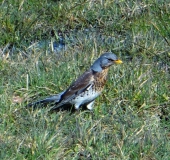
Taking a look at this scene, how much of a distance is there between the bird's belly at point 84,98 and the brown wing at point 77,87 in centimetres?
6

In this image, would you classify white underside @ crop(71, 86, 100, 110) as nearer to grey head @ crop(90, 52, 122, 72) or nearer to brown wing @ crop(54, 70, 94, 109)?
brown wing @ crop(54, 70, 94, 109)

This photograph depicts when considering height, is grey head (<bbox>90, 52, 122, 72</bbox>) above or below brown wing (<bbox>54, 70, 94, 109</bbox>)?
above

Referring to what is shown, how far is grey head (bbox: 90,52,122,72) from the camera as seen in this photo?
25.6 ft

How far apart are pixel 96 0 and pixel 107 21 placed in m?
0.41

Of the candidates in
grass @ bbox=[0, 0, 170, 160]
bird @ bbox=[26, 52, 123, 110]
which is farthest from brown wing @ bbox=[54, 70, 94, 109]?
grass @ bbox=[0, 0, 170, 160]

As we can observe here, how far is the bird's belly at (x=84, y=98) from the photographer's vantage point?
7715 mm

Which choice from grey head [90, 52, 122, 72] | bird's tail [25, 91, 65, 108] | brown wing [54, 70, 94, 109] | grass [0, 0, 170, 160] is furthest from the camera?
grey head [90, 52, 122, 72]

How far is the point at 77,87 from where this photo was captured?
772cm

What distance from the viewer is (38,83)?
26.1 feet

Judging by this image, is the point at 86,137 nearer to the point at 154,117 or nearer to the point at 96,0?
the point at 154,117

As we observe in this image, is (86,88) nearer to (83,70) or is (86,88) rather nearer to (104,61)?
(104,61)

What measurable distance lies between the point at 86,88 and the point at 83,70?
Result: 1.71ft

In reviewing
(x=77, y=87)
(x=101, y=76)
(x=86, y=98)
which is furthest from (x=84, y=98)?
(x=101, y=76)

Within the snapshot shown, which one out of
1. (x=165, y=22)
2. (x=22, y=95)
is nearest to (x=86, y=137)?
(x=22, y=95)
